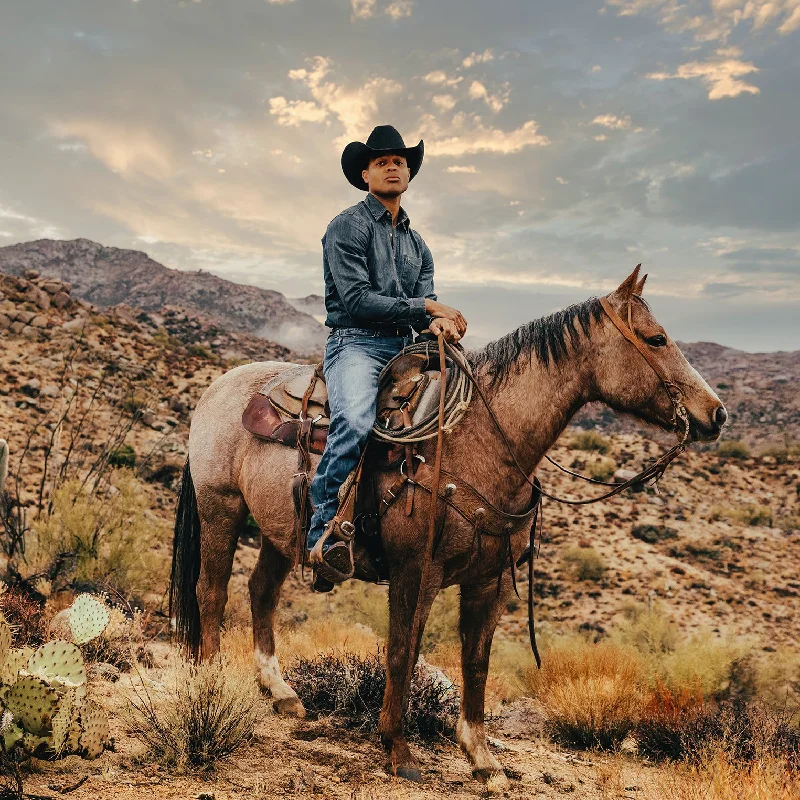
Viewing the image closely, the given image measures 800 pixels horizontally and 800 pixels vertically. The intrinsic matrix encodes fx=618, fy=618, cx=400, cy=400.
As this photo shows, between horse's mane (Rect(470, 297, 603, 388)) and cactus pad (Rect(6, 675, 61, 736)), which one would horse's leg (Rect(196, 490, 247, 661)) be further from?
horse's mane (Rect(470, 297, 603, 388))

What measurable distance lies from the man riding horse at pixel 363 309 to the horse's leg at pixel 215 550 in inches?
50.0

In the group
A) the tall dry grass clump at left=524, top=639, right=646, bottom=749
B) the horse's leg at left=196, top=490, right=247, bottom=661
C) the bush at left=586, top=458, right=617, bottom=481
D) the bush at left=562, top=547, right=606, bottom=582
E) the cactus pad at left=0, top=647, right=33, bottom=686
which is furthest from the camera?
the bush at left=586, top=458, right=617, bottom=481

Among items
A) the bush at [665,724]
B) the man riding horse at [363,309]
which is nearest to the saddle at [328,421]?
the man riding horse at [363,309]

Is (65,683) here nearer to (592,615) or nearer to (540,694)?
(540,694)

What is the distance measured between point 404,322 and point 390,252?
536mm

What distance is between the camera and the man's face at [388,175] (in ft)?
14.0

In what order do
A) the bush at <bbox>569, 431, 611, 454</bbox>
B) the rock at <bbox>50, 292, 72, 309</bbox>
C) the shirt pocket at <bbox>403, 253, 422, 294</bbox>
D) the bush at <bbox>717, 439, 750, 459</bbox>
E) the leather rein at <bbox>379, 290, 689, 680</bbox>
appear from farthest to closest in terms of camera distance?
the rock at <bbox>50, 292, 72, 309</bbox>
the bush at <bbox>717, 439, 750, 459</bbox>
the bush at <bbox>569, 431, 611, 454</bbox>
the shirt pocket at <bbox>403, 253, 422, 294</bbox>
the leather rein at <bbox>379, 290, 689, 680</bbox>

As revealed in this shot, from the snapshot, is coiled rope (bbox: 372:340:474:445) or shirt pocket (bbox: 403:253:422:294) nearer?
coiled rope (bbox: 372:340:474:445)

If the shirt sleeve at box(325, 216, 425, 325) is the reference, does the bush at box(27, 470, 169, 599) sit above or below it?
→ below

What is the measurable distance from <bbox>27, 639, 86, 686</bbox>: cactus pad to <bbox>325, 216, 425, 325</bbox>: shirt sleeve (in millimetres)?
2579

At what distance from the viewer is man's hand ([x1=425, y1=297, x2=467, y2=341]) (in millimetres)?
4004

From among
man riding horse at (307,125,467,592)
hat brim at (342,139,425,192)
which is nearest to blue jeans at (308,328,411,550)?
man riding horse at (307,125,467,592)

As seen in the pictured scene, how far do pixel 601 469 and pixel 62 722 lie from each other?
18650mm

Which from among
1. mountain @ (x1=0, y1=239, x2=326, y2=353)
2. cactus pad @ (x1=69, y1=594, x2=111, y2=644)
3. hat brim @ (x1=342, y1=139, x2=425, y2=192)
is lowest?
cactus pad @ (x1=69, y1=594, x2=111, y2=644)
